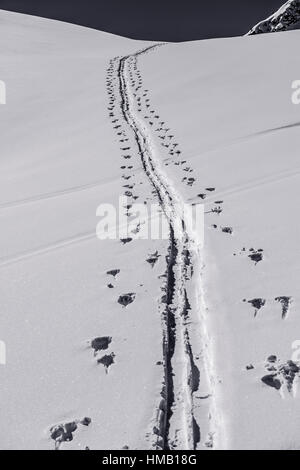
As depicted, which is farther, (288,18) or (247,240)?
(288,18)

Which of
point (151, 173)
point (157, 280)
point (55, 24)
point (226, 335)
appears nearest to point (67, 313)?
point (157, 280)

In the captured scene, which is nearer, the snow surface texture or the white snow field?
the white snow field

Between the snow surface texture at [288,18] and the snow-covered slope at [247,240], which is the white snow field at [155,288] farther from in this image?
the snow surface texture at [288,18]

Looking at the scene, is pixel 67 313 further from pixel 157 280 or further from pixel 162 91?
pixel 162 91

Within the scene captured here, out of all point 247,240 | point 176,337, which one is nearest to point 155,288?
point 176,337

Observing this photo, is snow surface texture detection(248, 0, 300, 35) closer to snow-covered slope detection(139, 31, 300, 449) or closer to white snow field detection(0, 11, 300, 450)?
snow-covered slope detection(139, 31, 300, 449)

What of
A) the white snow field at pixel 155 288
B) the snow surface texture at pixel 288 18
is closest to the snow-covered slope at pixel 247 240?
the white snow field at pixel 155 288

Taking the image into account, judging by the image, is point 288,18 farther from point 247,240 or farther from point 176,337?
point 176,337

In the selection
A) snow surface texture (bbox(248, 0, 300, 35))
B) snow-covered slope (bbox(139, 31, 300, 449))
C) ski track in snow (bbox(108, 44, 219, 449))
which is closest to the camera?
ski track in snow (bbox(108, 44, 219, 449))

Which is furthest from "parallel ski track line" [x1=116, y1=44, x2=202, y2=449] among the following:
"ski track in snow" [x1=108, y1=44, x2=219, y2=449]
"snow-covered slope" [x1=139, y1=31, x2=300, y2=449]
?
"snow-covered slope" [x1=139, y1=31, x2=300, y2=449]
